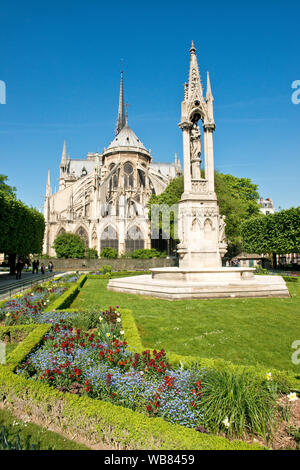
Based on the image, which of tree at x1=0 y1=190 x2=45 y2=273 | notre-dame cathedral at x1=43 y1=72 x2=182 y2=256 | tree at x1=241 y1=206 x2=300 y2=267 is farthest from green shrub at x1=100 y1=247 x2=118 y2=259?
tree at x1=241 y1=206 x2=300 y2=267

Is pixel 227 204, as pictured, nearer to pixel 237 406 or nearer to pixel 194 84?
pixel 194 84

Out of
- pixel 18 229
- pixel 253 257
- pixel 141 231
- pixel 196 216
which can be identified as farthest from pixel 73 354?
pixel 141 231

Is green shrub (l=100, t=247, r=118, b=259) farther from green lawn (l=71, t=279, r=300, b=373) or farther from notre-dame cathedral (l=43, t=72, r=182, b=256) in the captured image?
green lawn (l=71, t=279, r=300, b=373)

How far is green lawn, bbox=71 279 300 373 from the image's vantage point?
4.71 meters

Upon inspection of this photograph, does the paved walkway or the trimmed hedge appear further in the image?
the paved walkway

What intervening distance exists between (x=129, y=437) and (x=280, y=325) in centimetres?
508

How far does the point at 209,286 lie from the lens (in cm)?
1001

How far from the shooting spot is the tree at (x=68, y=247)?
40.1 m

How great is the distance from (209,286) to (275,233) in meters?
19.0

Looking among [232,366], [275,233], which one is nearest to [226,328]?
[232,366]

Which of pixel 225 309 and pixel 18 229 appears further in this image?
pixel 18 229

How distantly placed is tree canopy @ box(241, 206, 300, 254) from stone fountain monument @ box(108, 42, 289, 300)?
13.1 m
